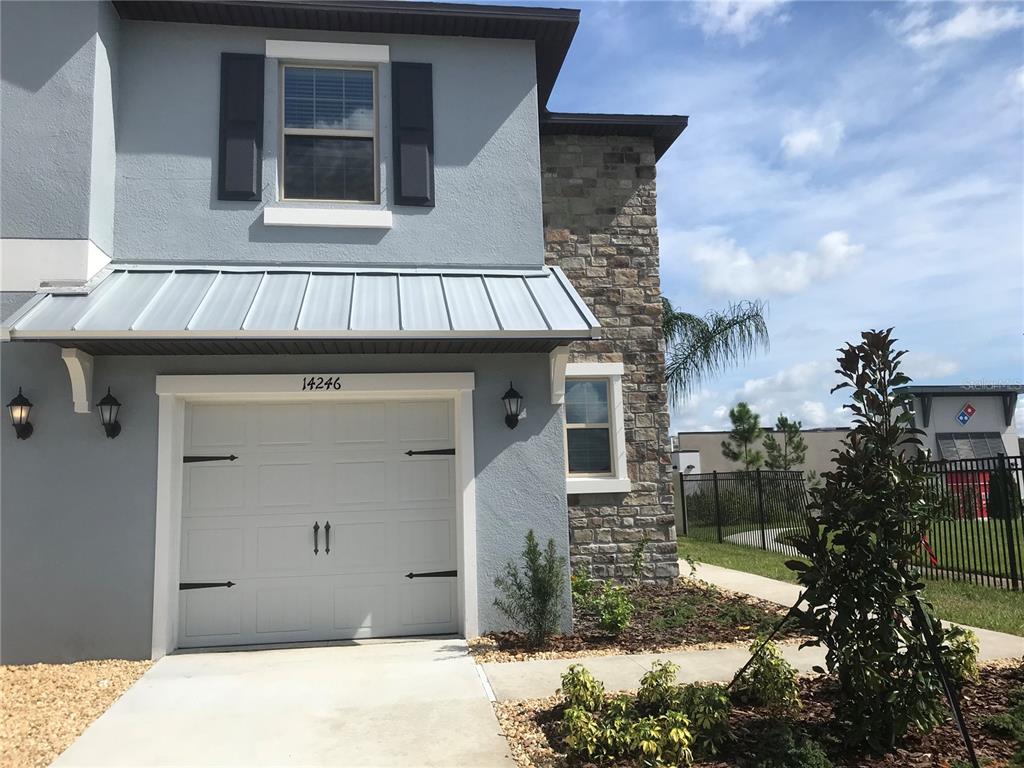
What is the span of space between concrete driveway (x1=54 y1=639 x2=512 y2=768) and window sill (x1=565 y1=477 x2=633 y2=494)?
3.43m

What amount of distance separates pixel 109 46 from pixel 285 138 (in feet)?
6.33

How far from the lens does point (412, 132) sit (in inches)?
332

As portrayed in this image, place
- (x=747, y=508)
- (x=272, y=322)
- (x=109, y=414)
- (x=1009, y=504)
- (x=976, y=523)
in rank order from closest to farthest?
1. (x=272, y=322)
2. (x=109, y=414)
3. (x=1009, y=504)
4. (x=976, y=523)
5. (x=747, y=508)

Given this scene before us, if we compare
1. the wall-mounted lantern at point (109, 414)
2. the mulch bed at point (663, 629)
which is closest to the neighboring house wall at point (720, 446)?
the mulch bed at point (663, 629)

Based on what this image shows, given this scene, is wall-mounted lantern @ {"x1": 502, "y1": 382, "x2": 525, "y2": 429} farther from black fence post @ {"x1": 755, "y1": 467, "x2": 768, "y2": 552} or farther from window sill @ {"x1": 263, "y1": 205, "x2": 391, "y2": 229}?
black fence post @ {"x1": 755, "y1": 467, "x2": 768, "y2": 552}

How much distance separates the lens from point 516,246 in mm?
8609

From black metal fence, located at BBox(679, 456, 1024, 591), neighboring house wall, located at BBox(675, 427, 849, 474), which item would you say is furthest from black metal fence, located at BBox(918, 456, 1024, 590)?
neighboring house wall, located at BBox(675, 427, 849, 474)

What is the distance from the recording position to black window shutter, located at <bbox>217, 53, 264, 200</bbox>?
8.09m

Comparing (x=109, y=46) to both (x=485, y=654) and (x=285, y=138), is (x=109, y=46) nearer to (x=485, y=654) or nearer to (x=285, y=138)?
(x=285, y=138)

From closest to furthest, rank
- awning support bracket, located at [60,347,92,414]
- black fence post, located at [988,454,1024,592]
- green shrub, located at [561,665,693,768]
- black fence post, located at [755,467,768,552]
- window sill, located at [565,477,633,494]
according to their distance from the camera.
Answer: green shrub, located at [561,665,693,768], awning support bracket, located at [60,347,92,414], black fence post, located at [988,454,1024,592], window sill, located at [565,477,633,494], black fence post, located at [755,467,768,552]

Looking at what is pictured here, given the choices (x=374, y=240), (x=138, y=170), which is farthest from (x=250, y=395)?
(x=138, y=170)

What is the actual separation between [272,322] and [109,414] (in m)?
1.96

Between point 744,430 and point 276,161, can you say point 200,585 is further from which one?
point 744,430

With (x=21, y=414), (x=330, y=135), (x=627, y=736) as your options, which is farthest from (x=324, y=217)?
(x=627, y=736)
